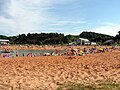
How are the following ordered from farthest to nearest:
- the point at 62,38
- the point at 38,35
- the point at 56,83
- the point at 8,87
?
the point at 38,35 < the point at 62,38 < the point at 56,83 < the point at 8,87

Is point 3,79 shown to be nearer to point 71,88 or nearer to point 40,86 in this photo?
point 40,86

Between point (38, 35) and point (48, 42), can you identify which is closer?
point (48, 42)

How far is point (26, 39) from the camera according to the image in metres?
114

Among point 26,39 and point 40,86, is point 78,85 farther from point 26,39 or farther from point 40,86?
point 26,39

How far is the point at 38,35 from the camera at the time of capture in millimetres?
117625

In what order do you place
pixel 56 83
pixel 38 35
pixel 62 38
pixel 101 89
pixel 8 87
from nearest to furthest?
pixel 101 89 → pixel 8 87 → pixel 56 83 → pixel 62 38 → pixel 38 35

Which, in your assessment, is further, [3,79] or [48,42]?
[48,42]

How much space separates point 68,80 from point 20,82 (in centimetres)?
194

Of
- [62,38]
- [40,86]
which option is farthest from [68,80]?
[62,38]

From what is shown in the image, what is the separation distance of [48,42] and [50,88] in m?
99.8

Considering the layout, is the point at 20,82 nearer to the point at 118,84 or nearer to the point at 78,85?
the point at 78,85

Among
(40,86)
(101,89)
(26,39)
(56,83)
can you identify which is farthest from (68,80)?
(26,39)

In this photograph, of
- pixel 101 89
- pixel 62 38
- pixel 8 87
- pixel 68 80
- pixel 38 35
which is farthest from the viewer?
pixel 38 35

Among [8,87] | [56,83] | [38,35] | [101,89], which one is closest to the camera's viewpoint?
[101,89]
